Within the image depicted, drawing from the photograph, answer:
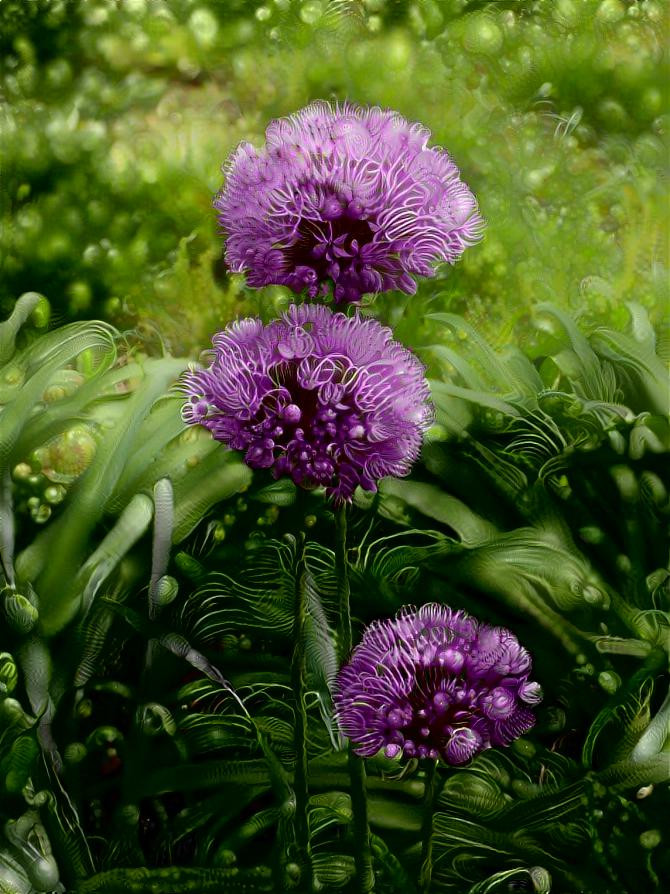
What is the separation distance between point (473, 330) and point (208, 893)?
2.27 feet

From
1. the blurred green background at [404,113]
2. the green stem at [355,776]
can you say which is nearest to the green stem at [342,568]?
the green stem at [355,776]

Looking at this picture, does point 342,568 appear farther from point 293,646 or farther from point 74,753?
point 74,753

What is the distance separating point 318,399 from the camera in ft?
3.04

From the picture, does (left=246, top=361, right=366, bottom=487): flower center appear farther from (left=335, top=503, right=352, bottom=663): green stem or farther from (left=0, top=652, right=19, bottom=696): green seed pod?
(left=0, top=652, right=19, bottom=696): green seed pod

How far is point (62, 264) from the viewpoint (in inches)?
58.8

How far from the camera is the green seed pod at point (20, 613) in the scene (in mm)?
1269

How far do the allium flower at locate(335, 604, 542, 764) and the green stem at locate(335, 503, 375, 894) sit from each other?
40 mm

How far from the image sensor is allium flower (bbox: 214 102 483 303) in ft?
3.11

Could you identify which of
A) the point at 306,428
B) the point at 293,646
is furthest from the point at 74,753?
the point at 306,428

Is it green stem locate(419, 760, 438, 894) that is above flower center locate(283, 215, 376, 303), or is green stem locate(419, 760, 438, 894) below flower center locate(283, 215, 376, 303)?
below

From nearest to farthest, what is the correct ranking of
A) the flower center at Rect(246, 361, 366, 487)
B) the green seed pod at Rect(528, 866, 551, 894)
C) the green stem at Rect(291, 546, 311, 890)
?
the flower center at Rect(246, 361, 366, 487) → the green stem at Rect(291, 546, 311, 890) → the green seed pod at Rect(528, 866, 551, 894)

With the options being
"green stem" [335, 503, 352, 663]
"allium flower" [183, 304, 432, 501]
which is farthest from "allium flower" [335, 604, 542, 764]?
"allium flower" [183, 304, 432, 501]

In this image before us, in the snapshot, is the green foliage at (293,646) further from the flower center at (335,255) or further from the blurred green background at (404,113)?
the flower center at (335,255)

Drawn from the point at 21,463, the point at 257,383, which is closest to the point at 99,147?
the point at 21,463
